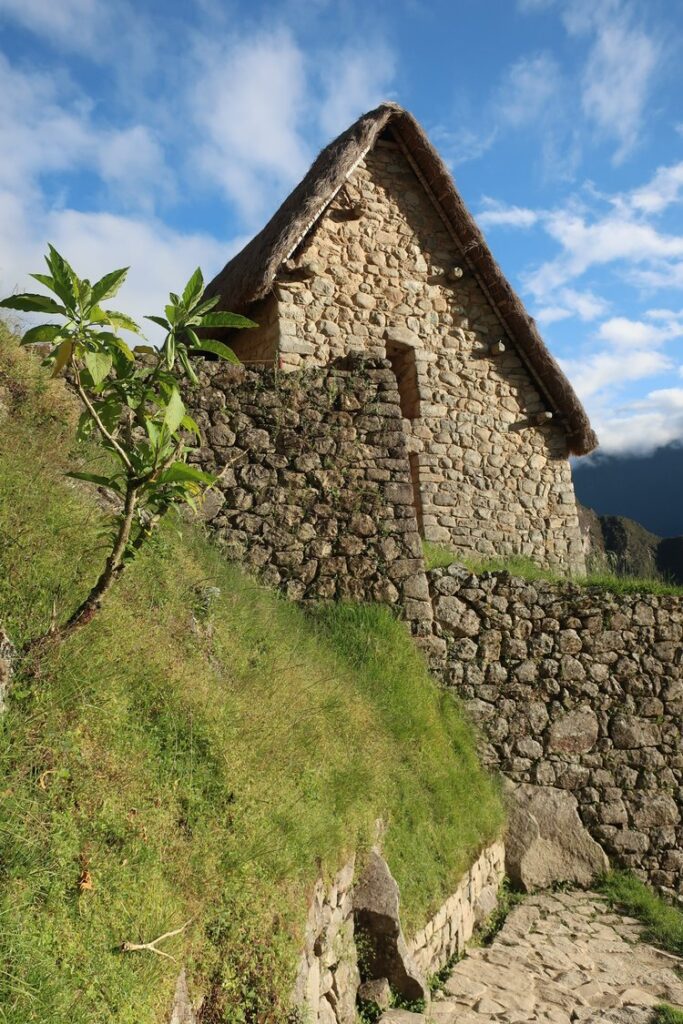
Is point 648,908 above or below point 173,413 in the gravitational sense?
below

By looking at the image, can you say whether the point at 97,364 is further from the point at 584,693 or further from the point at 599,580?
the point at 599,580

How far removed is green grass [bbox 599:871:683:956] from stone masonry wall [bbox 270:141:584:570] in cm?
439

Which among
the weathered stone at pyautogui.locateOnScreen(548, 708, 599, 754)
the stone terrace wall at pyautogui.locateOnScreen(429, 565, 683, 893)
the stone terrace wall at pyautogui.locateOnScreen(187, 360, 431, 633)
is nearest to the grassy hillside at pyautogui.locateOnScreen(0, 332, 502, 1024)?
the stone terrace wall at pyautogui.locateOnScreen(187, 360, 431, 633)

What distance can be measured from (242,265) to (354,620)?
540 centimetres

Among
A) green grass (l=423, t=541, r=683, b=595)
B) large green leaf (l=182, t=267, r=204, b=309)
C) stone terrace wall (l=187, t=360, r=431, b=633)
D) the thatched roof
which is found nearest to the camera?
large green leaf (l=182, t=267, r=204, b=309)

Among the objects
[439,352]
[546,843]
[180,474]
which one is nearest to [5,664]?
[180,474]

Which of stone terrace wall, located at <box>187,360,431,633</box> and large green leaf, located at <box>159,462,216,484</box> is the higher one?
stone terrace wall, located at <box>187,360,431,633</box>

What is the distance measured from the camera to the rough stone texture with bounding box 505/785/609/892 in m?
6.46

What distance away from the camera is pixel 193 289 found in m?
3.02

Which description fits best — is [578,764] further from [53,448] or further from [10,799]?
[10,799]

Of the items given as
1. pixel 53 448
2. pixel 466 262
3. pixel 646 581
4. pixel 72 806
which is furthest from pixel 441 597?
pixel 466 262

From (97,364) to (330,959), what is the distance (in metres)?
2.68

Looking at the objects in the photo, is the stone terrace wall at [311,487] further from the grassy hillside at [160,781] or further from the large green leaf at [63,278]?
the large green leaf at [63,278]

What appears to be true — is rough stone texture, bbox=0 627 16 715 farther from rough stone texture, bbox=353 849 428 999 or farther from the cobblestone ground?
the cobblestone ground
